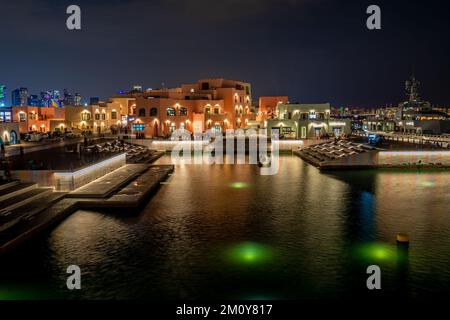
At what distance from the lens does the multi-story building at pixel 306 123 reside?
5078cm

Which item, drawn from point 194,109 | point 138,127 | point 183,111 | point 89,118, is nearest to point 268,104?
point 194,109

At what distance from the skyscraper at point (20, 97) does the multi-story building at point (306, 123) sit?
15286cm

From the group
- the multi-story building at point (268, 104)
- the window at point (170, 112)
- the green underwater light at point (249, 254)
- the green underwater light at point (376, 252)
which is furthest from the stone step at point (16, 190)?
the multi-story building at point (268, 104)

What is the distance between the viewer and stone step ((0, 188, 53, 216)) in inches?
567

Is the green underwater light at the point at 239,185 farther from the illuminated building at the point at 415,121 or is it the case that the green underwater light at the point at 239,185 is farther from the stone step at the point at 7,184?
the illuminated building at the point at 415,121

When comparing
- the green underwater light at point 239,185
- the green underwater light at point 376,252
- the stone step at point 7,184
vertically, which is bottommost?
the green underwater light at point 376,252

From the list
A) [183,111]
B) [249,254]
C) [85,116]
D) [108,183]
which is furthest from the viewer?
[85,116]

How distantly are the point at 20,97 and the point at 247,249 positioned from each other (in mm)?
194923

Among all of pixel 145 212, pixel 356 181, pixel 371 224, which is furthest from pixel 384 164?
pixel 145 212

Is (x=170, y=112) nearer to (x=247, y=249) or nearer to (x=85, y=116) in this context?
(x=85, y=116)

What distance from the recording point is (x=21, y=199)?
15.7 metres
